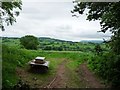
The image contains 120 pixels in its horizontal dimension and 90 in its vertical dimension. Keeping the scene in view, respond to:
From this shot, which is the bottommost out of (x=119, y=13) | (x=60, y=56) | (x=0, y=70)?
(x=60, y=56)

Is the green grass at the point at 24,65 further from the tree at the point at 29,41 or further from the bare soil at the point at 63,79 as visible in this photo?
the tree at the point at 29,41

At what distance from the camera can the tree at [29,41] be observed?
51591 millimetres

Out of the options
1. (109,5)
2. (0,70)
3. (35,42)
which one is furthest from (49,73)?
(35,42)

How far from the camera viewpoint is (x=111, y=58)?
21469 millimetres

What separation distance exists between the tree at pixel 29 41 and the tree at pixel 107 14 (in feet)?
98.6

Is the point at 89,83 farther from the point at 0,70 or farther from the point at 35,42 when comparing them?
the point at 35,42

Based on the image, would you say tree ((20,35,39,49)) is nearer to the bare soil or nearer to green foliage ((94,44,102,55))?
green foliage ((94,44,102,55))

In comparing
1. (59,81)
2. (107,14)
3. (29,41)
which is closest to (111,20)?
(107,14)

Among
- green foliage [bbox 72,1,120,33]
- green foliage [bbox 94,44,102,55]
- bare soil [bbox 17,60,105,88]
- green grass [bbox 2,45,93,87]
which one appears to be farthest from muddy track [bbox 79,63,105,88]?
green foliage [bbox 72,1,120,33]

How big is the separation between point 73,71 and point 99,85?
18.7 feet

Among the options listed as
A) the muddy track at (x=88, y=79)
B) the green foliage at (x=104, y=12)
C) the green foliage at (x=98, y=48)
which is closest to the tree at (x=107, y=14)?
the green foliage at (x=104, y=12)

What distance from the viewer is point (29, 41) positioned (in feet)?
175

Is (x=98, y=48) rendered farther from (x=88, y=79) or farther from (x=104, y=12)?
(x=104, y=12)

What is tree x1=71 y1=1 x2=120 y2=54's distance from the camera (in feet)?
56.2
